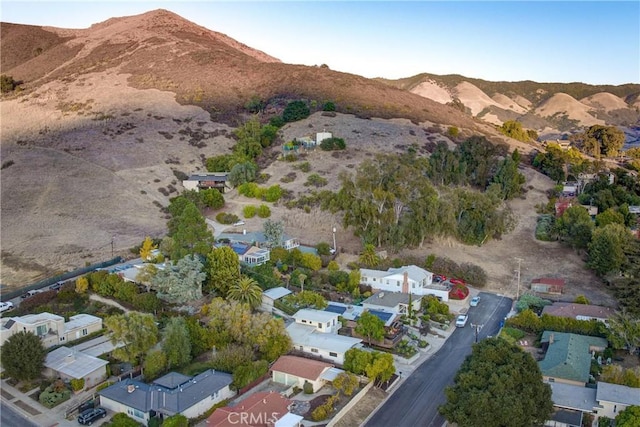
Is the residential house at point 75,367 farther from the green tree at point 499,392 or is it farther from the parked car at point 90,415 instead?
the green tree at point 499,392

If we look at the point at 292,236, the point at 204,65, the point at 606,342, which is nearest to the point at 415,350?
the point at 606,342

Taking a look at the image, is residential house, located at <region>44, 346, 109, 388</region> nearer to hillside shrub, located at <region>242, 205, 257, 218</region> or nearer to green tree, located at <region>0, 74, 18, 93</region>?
hillside shrub, located at <region>242, 205, 257, 218</region>

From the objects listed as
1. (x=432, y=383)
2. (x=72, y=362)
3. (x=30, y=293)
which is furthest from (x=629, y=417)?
(x=30, y=293)

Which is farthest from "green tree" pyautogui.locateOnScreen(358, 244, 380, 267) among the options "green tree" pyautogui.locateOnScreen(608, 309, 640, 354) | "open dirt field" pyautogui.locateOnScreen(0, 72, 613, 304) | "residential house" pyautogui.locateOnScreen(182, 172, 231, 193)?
"residential house" pyautogui.locateOnScreen(182, 172, 231, 193)

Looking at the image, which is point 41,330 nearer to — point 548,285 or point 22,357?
point 22,357

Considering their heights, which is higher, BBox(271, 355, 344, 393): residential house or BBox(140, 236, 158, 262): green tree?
BBox(140, 236, 158, 262): green tree

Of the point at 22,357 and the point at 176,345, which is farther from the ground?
the point at 176,345

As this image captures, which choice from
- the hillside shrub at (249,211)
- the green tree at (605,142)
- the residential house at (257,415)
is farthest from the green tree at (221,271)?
the green tree at (605,142)
